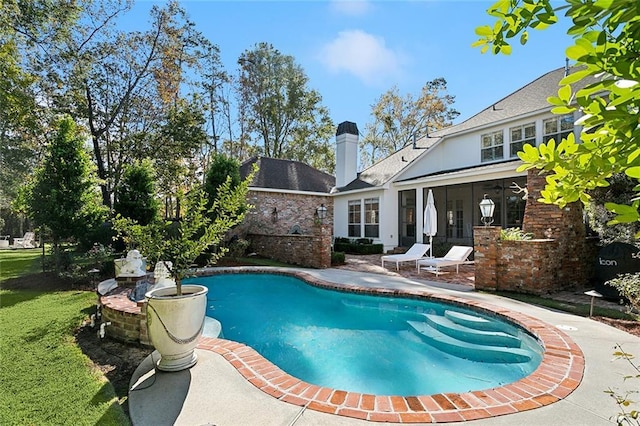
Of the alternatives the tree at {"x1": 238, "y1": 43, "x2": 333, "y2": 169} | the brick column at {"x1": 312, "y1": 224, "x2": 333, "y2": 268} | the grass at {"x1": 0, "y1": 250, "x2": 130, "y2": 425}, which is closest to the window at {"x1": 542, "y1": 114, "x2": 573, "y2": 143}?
the brick column at {"x1": 312, "y1": 224, "x2": 333, "y2": 268}

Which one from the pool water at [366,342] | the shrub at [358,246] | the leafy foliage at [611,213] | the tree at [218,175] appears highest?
the tree at [218,175]

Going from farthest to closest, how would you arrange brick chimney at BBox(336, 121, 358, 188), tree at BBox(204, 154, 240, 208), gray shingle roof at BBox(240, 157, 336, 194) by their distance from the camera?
brick chimney at BBox(336, 121, 358, 188)
gray shingle roof at BBox(240, 157, 336, 194)
tree at BBox(204, 154, 240, 208)

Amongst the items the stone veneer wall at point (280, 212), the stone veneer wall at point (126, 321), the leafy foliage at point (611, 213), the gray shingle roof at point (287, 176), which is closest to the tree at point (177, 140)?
the gray shingle roof at point (287, 176)

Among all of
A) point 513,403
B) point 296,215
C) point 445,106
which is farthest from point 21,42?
point 445,106

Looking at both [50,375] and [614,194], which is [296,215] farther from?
[50,375]

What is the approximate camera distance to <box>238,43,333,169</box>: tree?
29.5 m

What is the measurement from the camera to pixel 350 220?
19.9 meters

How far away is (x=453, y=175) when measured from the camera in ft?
45.8

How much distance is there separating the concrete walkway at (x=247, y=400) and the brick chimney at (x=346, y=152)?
16801mm

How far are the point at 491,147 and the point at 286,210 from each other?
37.2 feet

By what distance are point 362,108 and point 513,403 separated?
3270 cm

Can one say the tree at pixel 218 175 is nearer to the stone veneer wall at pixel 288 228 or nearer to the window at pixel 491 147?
the stone veneer wall at pixel 288 228

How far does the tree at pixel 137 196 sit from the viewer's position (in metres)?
12.0

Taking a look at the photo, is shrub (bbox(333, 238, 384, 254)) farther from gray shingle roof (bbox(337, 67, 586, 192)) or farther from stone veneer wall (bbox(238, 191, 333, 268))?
gray shingle roof (bbox(337, 67, 586, 192))
